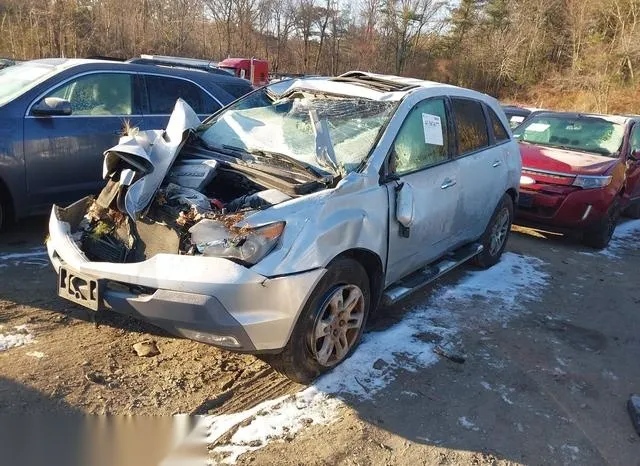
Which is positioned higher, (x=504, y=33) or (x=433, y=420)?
(x=504, y=33)

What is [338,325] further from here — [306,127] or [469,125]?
[469,125]

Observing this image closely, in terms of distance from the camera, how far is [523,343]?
427 cm

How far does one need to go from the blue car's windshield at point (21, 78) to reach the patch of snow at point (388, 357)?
12.3 ft

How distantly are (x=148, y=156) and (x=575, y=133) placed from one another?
261 inches

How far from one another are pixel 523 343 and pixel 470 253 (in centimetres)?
108

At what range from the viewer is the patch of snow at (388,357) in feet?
9.62

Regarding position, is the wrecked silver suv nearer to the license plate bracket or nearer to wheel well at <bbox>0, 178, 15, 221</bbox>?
the license plate bracket

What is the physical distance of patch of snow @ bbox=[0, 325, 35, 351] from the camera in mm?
3482

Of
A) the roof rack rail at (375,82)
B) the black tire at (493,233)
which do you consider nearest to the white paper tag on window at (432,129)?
the roof rack rail at (375,82)

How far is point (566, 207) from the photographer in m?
6.95

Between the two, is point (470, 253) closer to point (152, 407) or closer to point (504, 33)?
point (152, 407)

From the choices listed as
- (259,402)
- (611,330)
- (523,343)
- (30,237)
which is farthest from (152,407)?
(611,330)

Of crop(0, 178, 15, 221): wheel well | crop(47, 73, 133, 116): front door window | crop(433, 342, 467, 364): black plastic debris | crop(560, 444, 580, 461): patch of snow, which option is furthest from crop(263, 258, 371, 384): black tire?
crop(47, 73, 133, 116): front door window

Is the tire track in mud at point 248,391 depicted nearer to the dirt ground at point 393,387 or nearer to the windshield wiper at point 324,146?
the dirt ground at point 393,387
